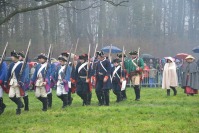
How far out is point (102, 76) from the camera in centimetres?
1320

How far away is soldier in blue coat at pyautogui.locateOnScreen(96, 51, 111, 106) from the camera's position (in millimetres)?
13039

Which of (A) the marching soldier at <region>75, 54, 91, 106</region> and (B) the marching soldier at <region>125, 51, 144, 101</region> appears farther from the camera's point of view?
(B) the marching soldier at <region>125, 51, 144, 101</region>

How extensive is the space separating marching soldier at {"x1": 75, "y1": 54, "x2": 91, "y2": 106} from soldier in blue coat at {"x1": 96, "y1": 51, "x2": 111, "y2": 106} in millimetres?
345

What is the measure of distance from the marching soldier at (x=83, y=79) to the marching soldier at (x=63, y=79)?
13.8 inches

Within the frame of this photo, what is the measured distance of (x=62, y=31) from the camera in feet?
129

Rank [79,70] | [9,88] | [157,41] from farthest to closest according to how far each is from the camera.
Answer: [157,41] → [79,70] → [9,88]

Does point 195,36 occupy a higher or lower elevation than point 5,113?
higher

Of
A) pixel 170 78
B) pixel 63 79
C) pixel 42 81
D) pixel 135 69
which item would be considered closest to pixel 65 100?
pixel 63 79

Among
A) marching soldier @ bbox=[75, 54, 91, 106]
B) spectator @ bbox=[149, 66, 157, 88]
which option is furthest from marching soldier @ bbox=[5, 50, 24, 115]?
spectator @ bbox=[149, 66, 157, 88]

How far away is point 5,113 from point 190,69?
7683 mm

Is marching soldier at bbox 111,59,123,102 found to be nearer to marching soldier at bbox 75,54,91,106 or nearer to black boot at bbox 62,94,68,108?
marching soldier at bbox 75,54,91,106

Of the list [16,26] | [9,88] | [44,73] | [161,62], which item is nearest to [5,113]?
[9,88]

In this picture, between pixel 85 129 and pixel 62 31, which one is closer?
pixel 85 129

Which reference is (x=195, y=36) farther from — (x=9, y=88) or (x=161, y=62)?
(x=9, y=88)
